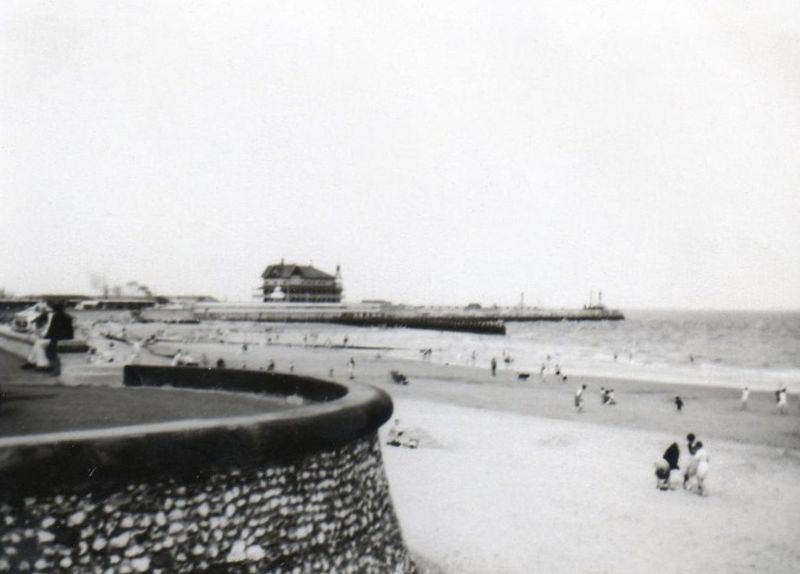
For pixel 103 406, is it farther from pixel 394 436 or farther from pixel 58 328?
pixel 394 436

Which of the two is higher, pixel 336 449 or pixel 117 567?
pixel 336 449

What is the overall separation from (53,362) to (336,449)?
817 centimetres

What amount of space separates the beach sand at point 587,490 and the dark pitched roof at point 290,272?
104 m

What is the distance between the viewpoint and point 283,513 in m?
5.48

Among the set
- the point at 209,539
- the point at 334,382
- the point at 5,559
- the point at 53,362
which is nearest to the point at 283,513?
the point at 209,539

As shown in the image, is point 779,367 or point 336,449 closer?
point 336,449

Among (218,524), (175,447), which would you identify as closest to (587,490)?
(218,524)

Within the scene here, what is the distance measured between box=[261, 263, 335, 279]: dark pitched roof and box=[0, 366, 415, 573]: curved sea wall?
12444 cm

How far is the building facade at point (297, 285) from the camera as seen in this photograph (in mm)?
129250

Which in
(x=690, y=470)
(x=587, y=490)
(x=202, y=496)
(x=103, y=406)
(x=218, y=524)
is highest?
(x=103, y=406)

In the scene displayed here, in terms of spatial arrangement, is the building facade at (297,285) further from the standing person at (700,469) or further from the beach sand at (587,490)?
the standing person at (700,469)

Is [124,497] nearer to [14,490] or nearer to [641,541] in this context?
[14,490]

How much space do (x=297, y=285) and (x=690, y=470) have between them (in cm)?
11788

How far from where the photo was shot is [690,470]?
14.3 m
